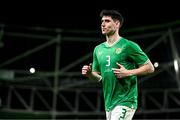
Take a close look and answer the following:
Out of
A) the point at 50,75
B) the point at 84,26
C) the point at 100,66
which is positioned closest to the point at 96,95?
the point at 50,75

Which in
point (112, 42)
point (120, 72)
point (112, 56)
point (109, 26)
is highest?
point (109, 26)

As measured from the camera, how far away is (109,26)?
4.98 m

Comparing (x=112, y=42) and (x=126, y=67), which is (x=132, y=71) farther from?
(x=112, y=42)

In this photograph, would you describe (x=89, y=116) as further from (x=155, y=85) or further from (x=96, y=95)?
(x=155, y=85)

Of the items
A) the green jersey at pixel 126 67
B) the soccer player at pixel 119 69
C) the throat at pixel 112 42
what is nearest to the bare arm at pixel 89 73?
the soccer player at pixel 119 69

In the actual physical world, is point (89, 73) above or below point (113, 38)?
below

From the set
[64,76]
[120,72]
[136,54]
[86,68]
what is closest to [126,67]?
[136,54]

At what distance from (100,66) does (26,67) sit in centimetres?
766

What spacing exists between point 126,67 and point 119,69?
0.26 metres

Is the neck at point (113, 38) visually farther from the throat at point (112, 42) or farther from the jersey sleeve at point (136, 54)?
the jersey sleeve at point (136, 54)

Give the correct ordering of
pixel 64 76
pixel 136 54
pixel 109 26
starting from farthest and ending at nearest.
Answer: pixel 64 76, pixel 109 26, pixel 136 54

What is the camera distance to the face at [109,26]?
16.3 feet

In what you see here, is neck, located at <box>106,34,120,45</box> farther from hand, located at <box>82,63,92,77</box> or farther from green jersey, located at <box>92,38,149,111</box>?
hand, located at <box>82,63,92,77</box>

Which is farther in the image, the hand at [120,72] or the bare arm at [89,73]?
the bare arm at [89,73]
